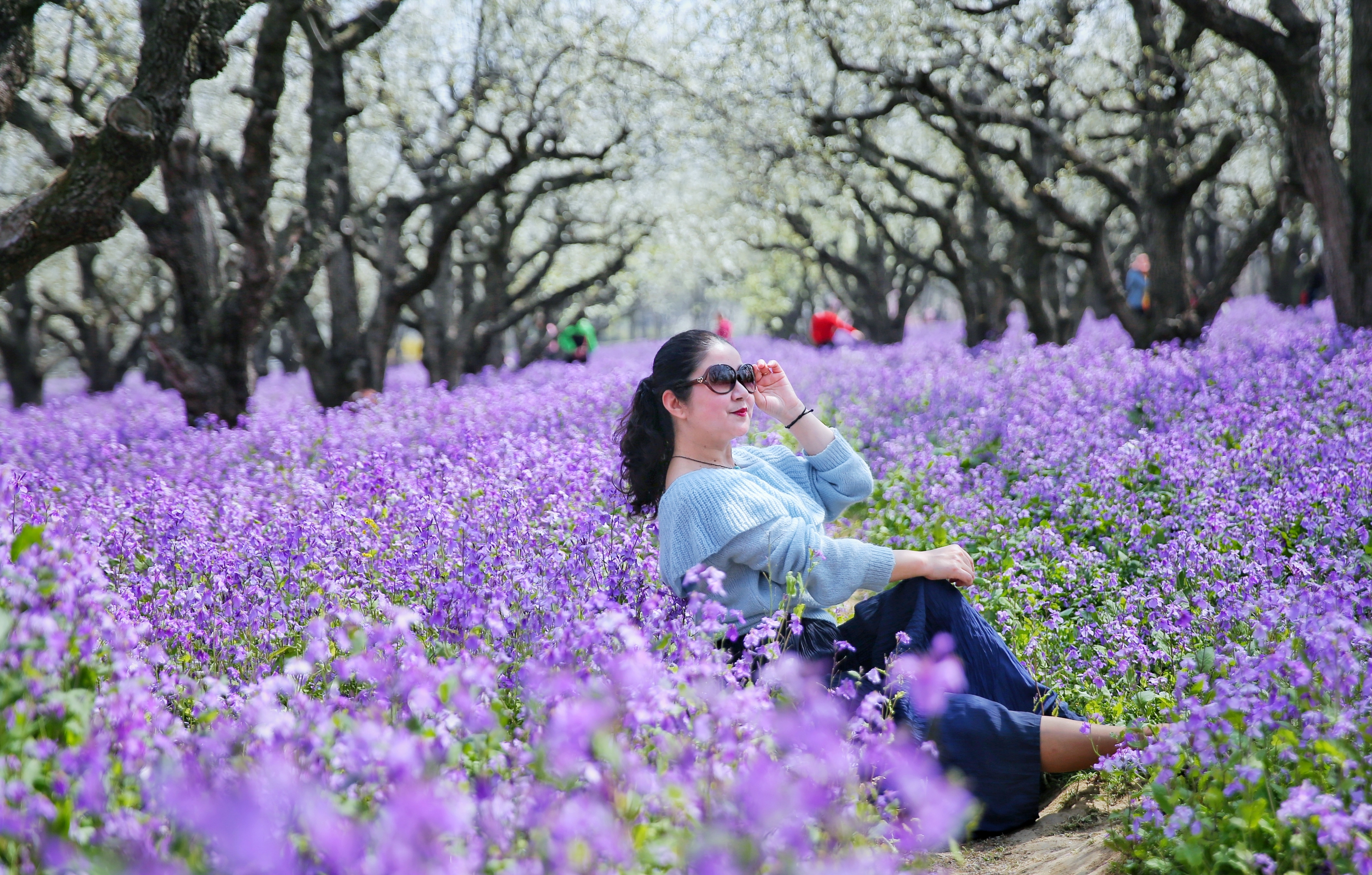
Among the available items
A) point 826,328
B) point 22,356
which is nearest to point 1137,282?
point 826,328

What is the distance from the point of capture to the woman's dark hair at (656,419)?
4047mm

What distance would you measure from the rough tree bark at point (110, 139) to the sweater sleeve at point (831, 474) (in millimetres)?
5689

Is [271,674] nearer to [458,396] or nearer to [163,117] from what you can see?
[163,117]

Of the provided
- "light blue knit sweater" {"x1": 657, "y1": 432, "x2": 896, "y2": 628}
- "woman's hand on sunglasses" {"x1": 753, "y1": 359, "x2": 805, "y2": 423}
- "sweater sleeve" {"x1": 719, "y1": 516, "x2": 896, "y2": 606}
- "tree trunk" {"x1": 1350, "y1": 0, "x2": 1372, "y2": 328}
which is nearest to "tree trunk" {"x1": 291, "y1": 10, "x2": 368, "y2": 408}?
"woman's hand on sunglasses" {"x1": 753, "y1": 359, "x2": 805, "y2": 423}

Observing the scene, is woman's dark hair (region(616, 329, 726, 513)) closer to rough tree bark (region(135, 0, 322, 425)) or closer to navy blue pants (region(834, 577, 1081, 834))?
navy blue pants (region(834, 577, 1081, 834))

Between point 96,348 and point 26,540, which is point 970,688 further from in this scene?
point 96,348

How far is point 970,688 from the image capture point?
3799 millimetres

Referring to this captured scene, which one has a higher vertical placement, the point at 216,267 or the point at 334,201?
the point at 334,201

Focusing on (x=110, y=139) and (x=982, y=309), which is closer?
(x=110, y=139)

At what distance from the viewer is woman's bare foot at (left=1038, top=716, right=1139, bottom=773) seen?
353 cm

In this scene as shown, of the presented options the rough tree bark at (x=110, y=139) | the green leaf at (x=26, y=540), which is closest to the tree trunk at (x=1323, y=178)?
the rough tree bark at (x=110, y=139)

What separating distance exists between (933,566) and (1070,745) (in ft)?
2.62

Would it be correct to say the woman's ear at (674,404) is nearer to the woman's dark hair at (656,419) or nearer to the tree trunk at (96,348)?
the woman's dark hair at (656,419)

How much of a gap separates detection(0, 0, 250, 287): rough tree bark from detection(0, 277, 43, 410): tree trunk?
46.9ft
